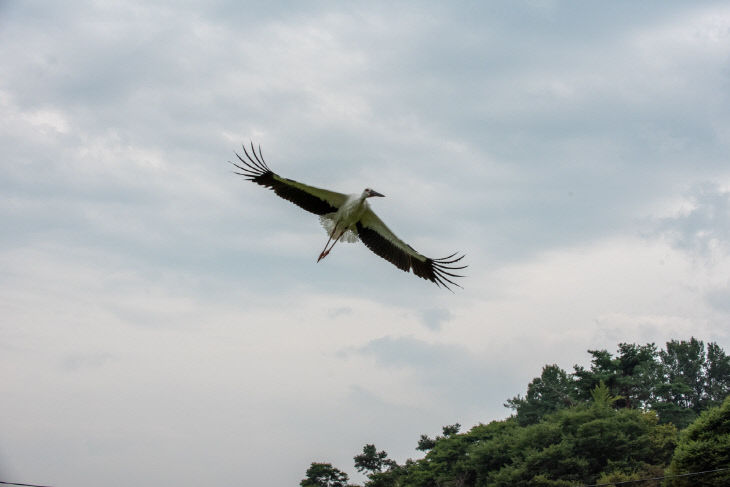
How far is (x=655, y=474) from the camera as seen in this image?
38.9 meters

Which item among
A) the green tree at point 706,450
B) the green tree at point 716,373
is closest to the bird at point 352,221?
the green tree at point 706,450

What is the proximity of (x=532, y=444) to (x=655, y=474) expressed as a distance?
24.6ft

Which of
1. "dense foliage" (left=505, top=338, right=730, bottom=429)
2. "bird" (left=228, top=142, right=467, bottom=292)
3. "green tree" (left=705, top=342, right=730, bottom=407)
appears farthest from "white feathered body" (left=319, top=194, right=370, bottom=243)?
"green tree" (left=705, top=342, right=730, bottom=407)

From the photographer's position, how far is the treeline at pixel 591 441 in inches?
1206

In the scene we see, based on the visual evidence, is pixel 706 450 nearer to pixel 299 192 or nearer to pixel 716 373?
pixel 299 192

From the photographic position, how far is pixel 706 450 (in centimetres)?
2898

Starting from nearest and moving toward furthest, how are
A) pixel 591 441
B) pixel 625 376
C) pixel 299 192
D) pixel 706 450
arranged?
pixel 299 192 → pixel 706 450 → pixel 591 441 → pixel 625 376

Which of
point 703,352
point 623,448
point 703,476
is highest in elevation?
point 703,352

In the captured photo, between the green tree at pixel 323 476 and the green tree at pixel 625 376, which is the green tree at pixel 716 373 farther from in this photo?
the green tree at pixel 323 476

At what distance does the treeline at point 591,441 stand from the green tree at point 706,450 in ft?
0.14

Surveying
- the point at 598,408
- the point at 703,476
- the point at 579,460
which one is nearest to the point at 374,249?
the point at 703,476

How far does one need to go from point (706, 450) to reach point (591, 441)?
1347 centimetres

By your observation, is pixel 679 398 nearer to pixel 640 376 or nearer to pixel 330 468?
pixel 640 376

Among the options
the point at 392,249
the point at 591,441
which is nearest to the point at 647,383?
the point at 591,441
